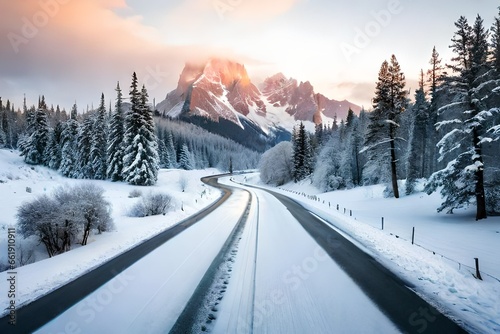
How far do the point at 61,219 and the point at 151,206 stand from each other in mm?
9957

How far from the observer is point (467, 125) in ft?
53.3

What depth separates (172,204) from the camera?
80.4 feet

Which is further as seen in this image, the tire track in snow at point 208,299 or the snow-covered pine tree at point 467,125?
the snow-covered pine tree at point 467,125

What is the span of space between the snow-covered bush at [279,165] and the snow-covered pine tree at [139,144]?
116 ft

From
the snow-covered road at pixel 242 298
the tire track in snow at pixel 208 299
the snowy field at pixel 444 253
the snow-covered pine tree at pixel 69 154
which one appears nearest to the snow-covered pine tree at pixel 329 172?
the snowy field at pixel 444 253

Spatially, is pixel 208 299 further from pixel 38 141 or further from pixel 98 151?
pixel 38 141

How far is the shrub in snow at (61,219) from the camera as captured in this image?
1130cm

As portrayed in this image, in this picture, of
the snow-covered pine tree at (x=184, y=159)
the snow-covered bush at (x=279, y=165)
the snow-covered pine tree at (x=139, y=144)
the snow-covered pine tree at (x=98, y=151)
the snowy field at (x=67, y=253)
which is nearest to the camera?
the snowy field at (x=67, y=253)

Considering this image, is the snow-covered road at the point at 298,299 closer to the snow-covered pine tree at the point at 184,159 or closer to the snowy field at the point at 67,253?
the snowy field at the point at 67,253

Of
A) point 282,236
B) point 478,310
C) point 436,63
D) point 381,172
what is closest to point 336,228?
point 282,236

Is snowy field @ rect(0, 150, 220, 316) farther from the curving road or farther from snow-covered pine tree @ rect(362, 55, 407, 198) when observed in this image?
snow-covered pine tree @ rect(362, 55, 407, 198)

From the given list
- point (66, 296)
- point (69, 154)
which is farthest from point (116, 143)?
point (66, 296)

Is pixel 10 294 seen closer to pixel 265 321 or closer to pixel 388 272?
pixel 265 321

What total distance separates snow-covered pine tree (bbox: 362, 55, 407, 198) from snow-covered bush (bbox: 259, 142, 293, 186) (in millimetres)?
37516
